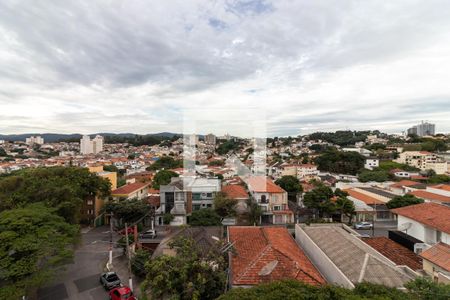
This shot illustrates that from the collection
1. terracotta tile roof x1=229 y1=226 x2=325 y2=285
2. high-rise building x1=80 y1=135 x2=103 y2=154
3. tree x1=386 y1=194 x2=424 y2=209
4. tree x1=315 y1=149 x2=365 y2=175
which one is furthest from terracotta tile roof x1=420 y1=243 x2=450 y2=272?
high-rise building x1=80 y1=135 x2=103 y2=154

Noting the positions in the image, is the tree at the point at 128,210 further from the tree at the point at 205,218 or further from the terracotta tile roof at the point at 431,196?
the terracotta tile roof at the point at 431,196

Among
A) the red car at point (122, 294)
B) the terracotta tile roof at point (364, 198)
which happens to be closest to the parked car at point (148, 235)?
the red car at point (122, 294)

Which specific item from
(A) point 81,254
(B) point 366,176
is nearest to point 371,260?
(A) point 81,254

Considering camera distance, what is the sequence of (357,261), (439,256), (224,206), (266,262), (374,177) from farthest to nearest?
(374,177) → (224,206) → (439,256) → (357,261) → (266,262)

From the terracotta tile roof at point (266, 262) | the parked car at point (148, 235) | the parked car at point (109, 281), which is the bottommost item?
the parked car at point (148, 235)

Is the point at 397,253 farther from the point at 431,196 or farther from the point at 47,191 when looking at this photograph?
the point at 47,191

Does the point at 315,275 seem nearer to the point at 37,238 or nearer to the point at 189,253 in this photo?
the point at 189,253

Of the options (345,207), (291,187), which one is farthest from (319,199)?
(291,187)
